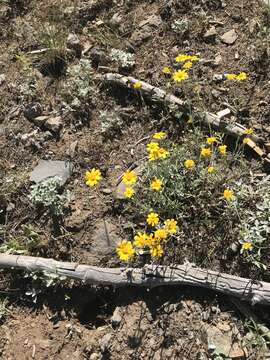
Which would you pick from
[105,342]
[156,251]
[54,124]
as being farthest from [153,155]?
[105,342]

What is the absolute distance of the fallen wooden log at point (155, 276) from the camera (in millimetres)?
3756

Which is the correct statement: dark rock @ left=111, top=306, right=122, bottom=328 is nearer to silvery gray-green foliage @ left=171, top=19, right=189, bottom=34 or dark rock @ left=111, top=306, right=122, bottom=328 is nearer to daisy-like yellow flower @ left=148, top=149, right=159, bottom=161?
daisy-like yellow flower @ left=148, top=149, right=159, bottom=161

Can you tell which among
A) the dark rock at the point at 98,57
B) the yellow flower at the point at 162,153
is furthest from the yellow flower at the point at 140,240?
the dark rock at the point at 98,57

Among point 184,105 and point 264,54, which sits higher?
point 264,54

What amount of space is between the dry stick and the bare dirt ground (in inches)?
5.2

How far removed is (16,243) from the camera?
14.7 ft

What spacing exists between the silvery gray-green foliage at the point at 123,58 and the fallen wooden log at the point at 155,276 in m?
2.38

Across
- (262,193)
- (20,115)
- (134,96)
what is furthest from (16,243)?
(262,193)

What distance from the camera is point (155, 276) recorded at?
3.92 meters

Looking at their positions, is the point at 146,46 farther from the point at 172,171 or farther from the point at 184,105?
the point at 172,171

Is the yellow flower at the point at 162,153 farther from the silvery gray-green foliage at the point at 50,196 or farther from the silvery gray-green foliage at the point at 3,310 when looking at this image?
the silvery gray-green foliage at the point at 3,310

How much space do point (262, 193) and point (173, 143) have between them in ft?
3.28

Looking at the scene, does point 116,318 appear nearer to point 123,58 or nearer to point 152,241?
point 152,241

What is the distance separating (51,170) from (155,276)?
168 centimetres
